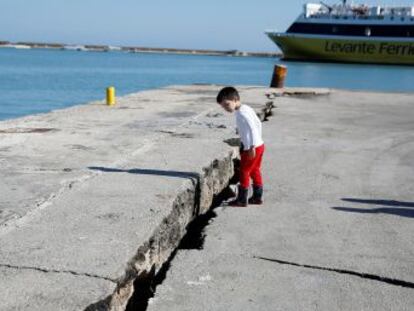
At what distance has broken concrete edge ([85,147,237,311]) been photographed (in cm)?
302

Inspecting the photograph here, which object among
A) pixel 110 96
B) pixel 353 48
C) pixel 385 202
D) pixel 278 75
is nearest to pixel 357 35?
pixel 353 48

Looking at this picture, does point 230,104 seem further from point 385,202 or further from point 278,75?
point 278,75

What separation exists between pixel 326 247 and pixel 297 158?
10.8ft

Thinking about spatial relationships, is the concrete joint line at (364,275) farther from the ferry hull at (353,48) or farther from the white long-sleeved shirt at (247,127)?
the ferry hull at (353,48)

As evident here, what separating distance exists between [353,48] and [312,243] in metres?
73.7

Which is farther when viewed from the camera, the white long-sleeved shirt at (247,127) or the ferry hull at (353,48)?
the ferry hull at (353,48)

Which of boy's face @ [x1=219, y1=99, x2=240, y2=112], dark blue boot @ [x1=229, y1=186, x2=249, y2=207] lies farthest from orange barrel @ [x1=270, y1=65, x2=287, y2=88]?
dark blue boot @ [x1=229, y1=186, x2=249, y2=207]

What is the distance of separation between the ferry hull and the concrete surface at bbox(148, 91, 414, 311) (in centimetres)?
6810

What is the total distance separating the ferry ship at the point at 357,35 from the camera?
7256 centimetres

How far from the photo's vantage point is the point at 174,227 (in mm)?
4129

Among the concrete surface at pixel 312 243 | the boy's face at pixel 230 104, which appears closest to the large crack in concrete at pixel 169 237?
the concrete surface at pixel 312 243

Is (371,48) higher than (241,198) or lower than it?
lower

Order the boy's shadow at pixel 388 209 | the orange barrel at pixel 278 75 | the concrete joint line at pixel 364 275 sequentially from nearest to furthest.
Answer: the concrete joint line at pixel 364 275 < the boy's shadow at pixel 388 209 < the orange barrel at pixel 278 75

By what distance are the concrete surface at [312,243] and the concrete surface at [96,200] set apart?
0.29 metres
